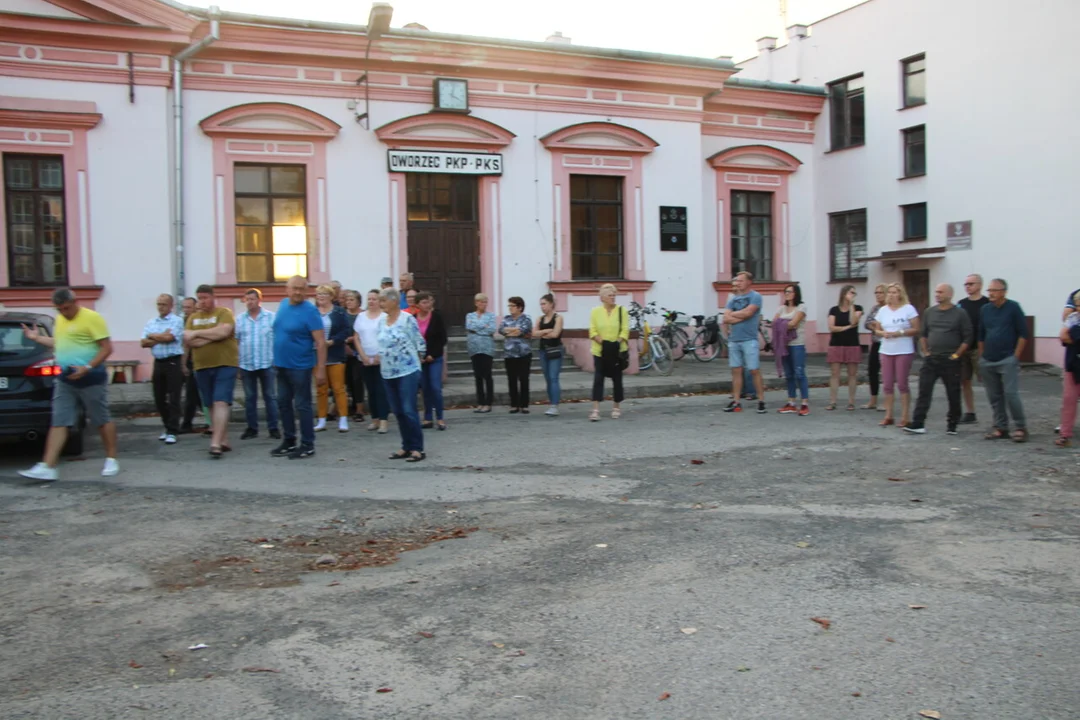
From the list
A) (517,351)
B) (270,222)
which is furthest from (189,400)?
(270,222)

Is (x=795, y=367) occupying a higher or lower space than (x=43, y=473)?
higher

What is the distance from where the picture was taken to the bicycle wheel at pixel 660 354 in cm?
1778

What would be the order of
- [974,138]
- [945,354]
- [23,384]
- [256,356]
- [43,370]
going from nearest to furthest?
1. [23,384]
2. [43,370]
3. [945,354]
4. [256,356]
5. [974,138]

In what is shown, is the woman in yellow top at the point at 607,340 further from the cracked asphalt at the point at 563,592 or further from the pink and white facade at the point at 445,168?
the pink and white facade at the point at 445,168

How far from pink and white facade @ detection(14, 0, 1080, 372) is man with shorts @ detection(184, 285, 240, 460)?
6878 mm

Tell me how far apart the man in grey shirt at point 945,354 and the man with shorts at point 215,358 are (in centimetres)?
763

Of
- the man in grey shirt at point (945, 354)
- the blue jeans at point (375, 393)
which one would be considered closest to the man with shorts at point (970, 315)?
the man in grey shirt at point (945, 354)

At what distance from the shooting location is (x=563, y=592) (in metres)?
5.19

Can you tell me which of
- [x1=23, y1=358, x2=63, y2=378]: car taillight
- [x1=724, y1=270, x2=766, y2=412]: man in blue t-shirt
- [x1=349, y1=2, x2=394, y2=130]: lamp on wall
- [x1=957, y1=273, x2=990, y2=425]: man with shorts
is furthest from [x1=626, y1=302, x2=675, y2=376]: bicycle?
[x1=23, y1=358, x2=63, y2=378]: car taillight

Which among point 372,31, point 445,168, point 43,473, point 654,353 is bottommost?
point 43,473

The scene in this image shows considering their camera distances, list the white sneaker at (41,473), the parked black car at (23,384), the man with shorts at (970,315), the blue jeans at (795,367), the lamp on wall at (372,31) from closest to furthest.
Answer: the white sneaker at (41,473)
the parked black car at (23,384)
the man with shorts at (970,315)
the blue jeans at (795,367)
the lamp on wall at (372,31)

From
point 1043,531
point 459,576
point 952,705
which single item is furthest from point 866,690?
point 1043,531

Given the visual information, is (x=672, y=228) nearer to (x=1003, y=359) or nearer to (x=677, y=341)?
(x=677, y=341)

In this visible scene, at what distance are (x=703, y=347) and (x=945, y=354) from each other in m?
9.33
